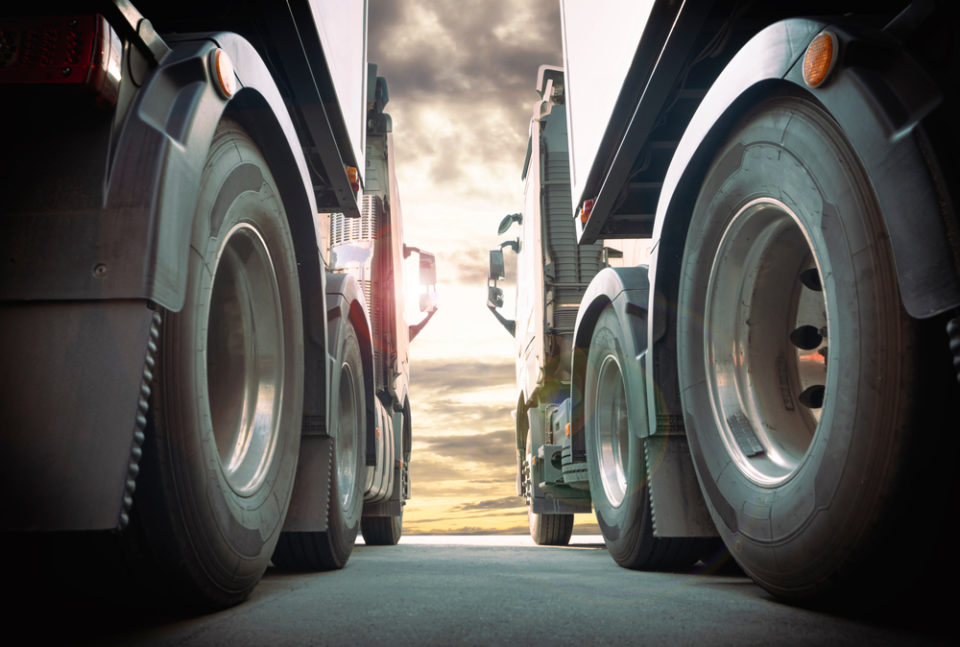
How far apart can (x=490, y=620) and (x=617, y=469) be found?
6.85 ft

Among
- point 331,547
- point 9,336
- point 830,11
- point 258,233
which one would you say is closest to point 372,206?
point 331,547

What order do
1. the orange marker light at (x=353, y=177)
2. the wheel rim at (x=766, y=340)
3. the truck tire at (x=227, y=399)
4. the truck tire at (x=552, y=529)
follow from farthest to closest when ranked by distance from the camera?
the truck tire at (x=552, y=529)
the orange marker light at (x=353, y=177)
the wheel rim at (x=766, y=340)
the truck tire at (x=227, y=399)

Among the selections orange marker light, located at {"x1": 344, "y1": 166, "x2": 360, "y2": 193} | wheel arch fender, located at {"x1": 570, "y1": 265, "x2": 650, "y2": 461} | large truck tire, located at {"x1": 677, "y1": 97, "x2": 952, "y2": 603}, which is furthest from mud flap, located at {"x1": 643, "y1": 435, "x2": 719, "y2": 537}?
orange marker light, located at {"x1": 344, "y1": 166, "x2": 360, "y2": 193}

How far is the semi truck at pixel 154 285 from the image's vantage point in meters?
1.34

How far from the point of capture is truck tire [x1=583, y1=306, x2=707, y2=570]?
306 cm

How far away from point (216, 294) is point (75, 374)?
97cm

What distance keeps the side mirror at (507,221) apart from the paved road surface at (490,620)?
5.92 meters

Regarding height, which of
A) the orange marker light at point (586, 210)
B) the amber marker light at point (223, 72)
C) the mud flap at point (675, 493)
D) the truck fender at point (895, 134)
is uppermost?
the orange marker light at point (586, 210)

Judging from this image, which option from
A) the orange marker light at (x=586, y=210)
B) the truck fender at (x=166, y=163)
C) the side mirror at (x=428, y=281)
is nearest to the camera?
the truck fender at (x=166, y=163)

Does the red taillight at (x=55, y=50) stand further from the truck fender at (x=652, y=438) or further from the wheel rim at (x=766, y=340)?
the truck fender at (x=652, y=438)

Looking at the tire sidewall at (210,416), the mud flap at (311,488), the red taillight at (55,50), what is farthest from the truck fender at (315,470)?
the red taillight at (55,50)

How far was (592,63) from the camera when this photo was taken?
356 cm

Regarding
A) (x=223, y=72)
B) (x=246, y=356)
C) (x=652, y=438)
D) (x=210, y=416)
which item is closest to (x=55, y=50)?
(x=223, y=72)

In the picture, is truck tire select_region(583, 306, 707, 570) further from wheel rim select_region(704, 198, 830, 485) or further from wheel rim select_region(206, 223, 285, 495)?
wheel rim select_region(206, 223, 285, 495)
